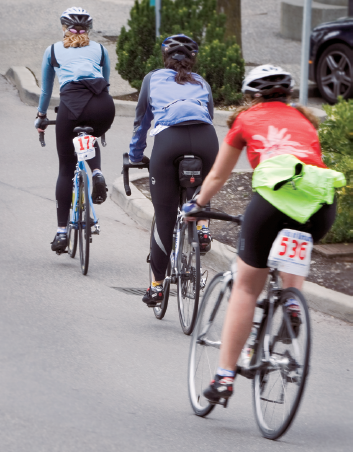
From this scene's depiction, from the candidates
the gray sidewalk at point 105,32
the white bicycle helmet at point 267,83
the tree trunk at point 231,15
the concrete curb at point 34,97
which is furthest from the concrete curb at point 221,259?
the tree trunk at point 231,15

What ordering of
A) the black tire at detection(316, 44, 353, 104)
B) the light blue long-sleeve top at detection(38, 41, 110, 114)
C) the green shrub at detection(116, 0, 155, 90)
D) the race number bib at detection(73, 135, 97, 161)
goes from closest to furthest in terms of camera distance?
1. the race number bib at detection(73, 135, 97, 161)
2. the light blue long-sleeve top at detection(38, 41, 110, 114)
3. the black tire at detection(316, 44, 353, 104)
4. the green shrub at detection(116, 0, 155, 90)

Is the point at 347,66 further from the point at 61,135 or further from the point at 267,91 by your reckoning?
the point at 267,91

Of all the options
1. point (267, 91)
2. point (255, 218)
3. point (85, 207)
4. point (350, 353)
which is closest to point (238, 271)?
point (255, 218)

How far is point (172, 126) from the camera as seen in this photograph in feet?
16.9

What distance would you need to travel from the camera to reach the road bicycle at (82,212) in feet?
21.1

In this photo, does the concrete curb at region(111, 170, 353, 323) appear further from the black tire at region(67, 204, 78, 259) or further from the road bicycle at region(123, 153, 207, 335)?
the black tire at region(67, 204, 78, 259)

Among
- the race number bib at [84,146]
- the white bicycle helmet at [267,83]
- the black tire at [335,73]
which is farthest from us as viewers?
the black tire at [335,73]

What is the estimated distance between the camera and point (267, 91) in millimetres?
3764

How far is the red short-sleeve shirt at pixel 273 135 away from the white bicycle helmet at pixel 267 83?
59mm

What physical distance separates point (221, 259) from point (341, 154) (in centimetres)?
138

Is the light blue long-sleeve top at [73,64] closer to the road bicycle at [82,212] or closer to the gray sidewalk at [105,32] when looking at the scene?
the road bicycle at [82,212]

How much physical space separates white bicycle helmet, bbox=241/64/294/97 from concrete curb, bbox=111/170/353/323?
2.22 metres

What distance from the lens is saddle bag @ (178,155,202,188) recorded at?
506 centimetres

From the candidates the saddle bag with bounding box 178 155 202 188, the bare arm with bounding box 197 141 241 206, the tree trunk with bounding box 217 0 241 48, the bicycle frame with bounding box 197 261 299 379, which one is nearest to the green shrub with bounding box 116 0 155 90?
the tree trunk with bounding box 217 0 241 48
